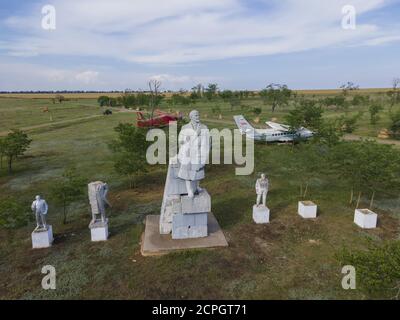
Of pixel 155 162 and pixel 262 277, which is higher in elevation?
pixel 155 162

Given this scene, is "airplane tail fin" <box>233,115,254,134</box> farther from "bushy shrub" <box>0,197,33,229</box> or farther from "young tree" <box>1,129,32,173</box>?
"bushy shrub" <box>0,197,33,229</box>

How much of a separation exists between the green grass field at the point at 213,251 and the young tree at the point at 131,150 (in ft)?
3.81

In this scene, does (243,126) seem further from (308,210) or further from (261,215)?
(261,215)

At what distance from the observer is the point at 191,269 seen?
349 inches

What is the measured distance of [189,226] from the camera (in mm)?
10414

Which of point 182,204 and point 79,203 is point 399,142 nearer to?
point 182,204

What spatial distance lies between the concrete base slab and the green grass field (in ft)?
0.93

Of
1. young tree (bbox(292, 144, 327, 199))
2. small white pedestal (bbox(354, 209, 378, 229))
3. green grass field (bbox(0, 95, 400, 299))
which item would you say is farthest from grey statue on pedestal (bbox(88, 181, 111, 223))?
small white pedestal (bbox(354, 209, 378, 229))

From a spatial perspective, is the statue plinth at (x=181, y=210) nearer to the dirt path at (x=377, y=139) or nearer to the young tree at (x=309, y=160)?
the young tree at (x=309, y=160)

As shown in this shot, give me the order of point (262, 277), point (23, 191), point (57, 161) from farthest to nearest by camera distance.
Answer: point (57, 161) < point (23, 191) < point (262, 277)

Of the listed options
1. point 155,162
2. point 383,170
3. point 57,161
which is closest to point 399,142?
point 383,170
